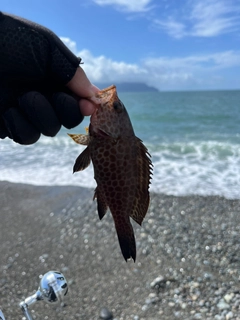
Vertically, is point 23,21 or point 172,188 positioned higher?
point 23,21

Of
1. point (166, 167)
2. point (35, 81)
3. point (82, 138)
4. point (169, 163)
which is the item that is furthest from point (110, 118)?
point (169, 163)

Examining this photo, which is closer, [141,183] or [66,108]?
[141,183]

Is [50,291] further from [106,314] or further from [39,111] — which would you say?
[106,314]

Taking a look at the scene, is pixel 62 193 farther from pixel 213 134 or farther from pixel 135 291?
pixel 213 134

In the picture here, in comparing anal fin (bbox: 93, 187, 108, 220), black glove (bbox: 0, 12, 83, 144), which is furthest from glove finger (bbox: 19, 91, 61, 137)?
anal fin (bbox: 93, 187, 108, 220)

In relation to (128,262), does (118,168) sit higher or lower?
higher

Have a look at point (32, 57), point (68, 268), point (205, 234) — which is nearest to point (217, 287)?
point (205, 234)

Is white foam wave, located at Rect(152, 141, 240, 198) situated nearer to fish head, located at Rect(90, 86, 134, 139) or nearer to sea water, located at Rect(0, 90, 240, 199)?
sea water, located at Rect(0, 90, 240, 199)
